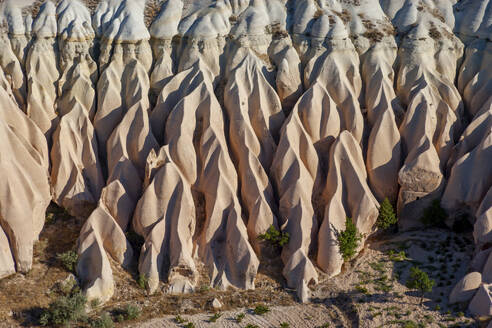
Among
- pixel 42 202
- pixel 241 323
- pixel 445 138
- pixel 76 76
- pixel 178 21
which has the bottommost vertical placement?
pixel 241 323

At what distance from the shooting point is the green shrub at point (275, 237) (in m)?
24.4

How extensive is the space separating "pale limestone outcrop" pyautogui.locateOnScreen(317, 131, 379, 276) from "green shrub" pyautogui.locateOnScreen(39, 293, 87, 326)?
9.70 m

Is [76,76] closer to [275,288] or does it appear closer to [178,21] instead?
[178,21]

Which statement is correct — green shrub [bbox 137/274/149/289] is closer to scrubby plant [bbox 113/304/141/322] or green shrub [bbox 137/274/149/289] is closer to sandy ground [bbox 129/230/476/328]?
scrubby plant [bbox 113/304/141/322]

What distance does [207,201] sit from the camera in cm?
2525

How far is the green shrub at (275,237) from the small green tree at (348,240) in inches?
85.7

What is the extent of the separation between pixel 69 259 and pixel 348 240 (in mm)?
11417

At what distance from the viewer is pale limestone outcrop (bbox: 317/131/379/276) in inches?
956

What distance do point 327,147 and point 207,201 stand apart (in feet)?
19.7

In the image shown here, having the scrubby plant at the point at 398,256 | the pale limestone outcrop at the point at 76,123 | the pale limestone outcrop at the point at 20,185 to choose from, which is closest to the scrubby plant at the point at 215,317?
the scrubby plant at the point at 398,256

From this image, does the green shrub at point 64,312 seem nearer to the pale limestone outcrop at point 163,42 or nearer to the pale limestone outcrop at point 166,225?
the pale limestone outcrop at point 166,225

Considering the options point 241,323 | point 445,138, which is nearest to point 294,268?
point 241,323

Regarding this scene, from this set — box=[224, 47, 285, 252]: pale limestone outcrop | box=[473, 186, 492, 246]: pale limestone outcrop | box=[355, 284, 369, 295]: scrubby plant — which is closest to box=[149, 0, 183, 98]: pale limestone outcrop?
box=[224, 47, 285, 252]: pale limestone outcrop

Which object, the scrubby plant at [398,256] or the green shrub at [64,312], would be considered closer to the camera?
the green shrub at [64,312]
